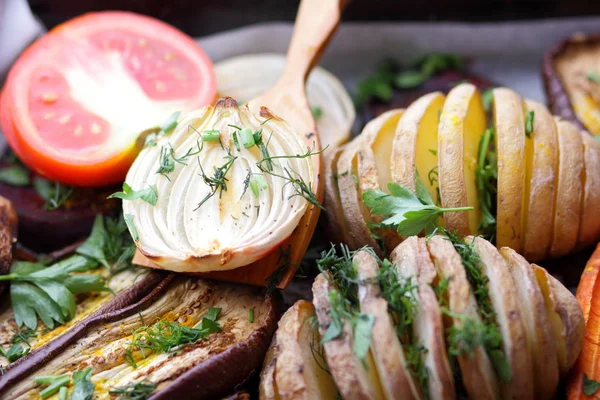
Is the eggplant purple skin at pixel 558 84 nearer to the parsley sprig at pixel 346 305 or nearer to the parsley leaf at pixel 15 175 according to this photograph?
the parsley sprig at pixel 346 305

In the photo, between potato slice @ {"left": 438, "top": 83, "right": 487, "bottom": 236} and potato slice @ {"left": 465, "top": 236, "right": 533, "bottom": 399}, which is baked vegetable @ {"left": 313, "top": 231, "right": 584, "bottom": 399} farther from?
potato slice @ {"left": 438, "top": 83, "right": 487, "bottom": 236}

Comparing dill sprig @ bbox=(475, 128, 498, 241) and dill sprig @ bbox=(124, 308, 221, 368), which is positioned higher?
dill sprig @ bbox=(475, 128, 498, 241)

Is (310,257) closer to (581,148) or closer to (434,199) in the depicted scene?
(434,199)

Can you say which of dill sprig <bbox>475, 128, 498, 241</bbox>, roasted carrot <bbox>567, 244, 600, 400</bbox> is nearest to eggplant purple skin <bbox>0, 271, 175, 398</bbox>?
dill sprig <bbox>475, 128, 498, 241</bbox>

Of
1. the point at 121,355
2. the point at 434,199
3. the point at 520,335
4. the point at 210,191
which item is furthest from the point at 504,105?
the point at 121,355

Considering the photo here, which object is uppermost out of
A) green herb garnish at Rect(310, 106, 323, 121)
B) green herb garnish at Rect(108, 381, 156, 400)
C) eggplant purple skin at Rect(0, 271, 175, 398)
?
green herb garnish at Rect(310, 106, 323, 121)
